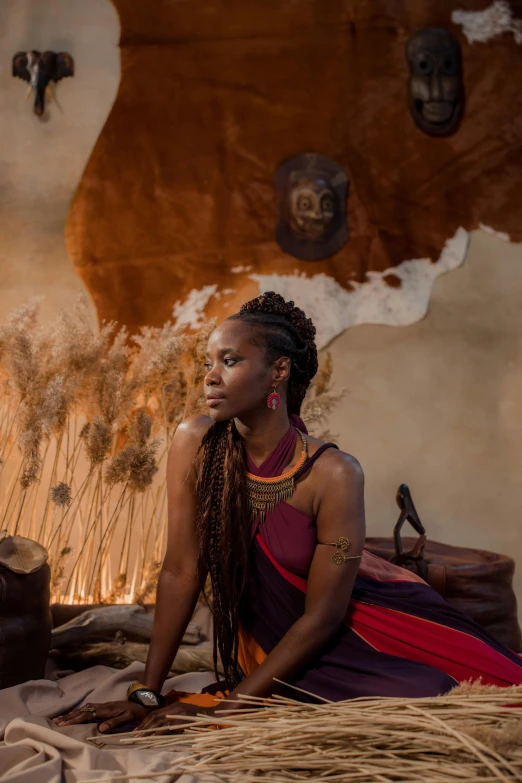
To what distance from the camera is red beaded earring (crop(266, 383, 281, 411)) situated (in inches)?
81.7

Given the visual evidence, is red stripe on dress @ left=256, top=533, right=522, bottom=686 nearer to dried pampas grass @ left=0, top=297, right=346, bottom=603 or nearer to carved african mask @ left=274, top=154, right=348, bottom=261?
dried pampas grass @ left=0, top=297, right=346, bottom=603

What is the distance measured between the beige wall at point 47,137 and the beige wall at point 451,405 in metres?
1.73

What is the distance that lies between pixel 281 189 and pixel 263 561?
3.05 meters

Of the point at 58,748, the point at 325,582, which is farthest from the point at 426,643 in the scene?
the point at 58,748

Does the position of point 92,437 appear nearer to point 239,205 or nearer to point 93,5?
point 239,205

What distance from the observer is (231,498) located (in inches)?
81.6

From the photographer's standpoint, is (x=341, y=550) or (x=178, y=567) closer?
(x=341, y=550)

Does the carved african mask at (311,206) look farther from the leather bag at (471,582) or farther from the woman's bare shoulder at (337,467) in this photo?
the woman's bare shoulder at (337,467)

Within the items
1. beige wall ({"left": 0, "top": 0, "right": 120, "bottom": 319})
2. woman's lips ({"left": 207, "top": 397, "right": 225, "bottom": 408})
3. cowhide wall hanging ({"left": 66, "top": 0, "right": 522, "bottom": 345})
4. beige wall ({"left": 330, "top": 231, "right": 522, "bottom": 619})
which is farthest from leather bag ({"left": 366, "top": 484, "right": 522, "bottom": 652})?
beige wall ({"left": 0, "top": 0, "right": 120, "bottom": 319})

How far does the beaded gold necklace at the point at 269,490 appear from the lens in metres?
2.06

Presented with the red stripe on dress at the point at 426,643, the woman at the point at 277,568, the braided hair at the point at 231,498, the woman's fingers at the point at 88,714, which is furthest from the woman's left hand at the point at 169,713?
the red stripe on dress at the point at 426,643

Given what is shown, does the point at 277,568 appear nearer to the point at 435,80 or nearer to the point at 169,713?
the point at 169,713

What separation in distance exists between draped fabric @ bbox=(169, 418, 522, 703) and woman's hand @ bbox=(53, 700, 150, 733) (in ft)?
1.16

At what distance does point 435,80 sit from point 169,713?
3937 mm
